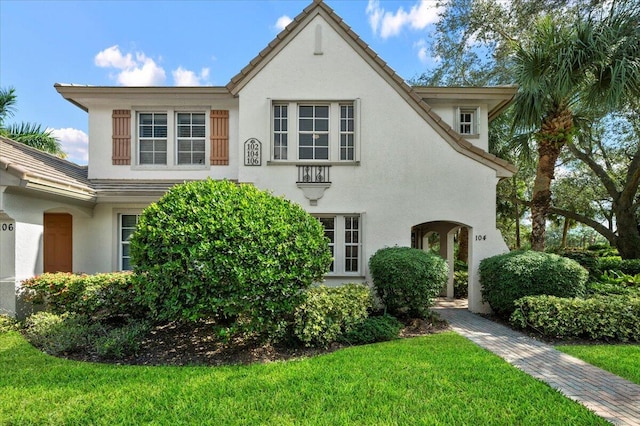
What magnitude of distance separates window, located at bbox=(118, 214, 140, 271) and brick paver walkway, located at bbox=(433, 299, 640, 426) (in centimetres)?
1050

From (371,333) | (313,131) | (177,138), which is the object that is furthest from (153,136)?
(371,333)

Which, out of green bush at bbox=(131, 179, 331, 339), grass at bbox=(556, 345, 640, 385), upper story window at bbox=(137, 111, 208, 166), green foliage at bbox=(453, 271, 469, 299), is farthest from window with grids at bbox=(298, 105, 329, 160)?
grass at bbox=(556, 345, 640, 385)

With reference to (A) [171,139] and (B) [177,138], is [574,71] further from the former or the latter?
(A) [171,139]

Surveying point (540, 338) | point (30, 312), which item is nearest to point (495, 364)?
point (540, 338)

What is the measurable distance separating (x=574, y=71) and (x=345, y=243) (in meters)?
8.61

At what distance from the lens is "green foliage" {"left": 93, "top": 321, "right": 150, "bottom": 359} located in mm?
6230

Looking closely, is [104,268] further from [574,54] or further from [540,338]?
[574,54]

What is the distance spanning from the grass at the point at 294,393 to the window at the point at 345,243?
4.19 metres

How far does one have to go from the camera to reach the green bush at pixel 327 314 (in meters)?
6.77

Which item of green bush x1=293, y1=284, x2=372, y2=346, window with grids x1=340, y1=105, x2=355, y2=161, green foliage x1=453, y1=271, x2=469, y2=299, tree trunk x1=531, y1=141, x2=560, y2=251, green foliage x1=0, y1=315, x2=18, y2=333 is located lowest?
green foliage x1=453, y1=271, x2=469, y2=299

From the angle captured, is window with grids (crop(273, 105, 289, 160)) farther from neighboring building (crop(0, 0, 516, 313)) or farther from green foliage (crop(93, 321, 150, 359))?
green foliage (crop(93, 321, 150, 359))

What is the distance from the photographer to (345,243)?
10406 millimetres

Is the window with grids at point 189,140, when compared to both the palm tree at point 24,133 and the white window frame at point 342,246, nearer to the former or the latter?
the white window frame at point 342,246

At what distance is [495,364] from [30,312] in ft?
35.8
